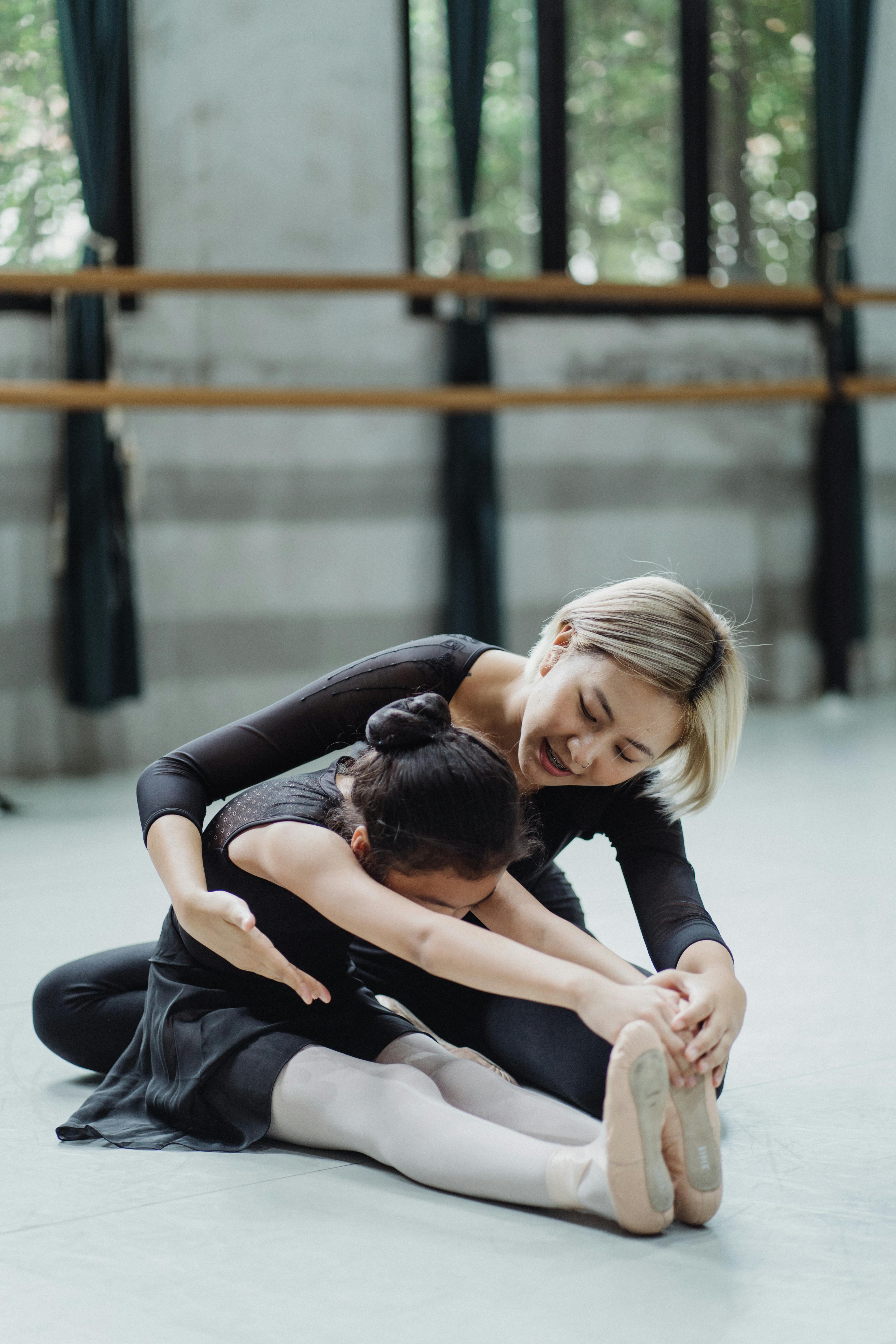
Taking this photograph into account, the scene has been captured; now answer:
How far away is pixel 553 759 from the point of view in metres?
1.41

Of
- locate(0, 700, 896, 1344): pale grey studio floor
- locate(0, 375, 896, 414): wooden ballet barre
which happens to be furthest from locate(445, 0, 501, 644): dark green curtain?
locate(0, 700, 896, 1344): pale grey studio floor

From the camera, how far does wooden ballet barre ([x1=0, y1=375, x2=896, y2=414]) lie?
143 inches

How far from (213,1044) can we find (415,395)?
9.61ft

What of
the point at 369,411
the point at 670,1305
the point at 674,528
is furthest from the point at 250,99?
the point at 670,1305

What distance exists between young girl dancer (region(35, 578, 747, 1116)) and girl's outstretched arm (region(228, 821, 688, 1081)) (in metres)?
0.06

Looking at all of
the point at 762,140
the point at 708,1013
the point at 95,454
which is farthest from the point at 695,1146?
the point at 762,140

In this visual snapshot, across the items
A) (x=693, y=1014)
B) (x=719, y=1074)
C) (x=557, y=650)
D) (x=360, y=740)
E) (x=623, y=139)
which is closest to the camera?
(x=693, y=1014)

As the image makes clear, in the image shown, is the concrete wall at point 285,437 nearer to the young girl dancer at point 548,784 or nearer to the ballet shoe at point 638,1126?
the young girl dancer at point 548,784

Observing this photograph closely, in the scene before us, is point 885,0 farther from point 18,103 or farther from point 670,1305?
point 670,1305

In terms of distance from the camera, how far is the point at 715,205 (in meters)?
4.71

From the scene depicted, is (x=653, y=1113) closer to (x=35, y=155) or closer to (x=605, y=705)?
(x=605, y=705)

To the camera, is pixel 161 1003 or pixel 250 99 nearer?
pixel 161 1003

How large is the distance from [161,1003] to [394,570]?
2.98 metres

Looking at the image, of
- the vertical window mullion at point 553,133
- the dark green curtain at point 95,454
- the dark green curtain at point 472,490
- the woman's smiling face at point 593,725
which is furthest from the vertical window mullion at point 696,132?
the woman's smiling face at point 593,725
